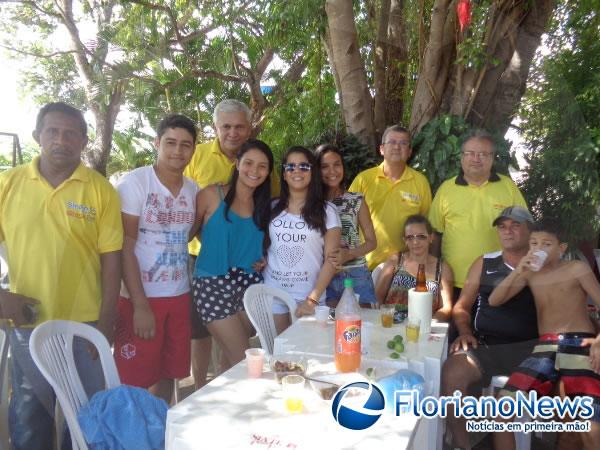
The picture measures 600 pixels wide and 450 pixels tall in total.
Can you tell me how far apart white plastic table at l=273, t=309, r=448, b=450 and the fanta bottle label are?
123mm

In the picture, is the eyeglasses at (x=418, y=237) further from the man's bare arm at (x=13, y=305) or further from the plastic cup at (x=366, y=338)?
the man's bare arm at (x=13, y=305)

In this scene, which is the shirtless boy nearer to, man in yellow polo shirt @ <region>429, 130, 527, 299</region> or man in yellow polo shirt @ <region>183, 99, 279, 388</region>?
man in yellow polo shirt @ <region>429, 130, 527, 299</region>

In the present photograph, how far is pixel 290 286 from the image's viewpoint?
2.19 m

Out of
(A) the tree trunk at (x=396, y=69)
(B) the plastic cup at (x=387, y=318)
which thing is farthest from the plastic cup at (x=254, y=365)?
(A) the tree trunk at (x=396, y=69)

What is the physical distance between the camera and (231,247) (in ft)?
7.09

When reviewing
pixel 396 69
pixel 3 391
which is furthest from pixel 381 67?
pixel 3 391

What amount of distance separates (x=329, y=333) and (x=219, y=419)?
0.70 m

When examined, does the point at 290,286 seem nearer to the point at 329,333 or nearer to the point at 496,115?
the point at 329,333

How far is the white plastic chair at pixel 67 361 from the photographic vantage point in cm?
146

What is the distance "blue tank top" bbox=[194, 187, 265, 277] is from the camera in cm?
213

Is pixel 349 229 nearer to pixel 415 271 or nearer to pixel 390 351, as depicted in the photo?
pixel 415 271

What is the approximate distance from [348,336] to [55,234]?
42.5 inches

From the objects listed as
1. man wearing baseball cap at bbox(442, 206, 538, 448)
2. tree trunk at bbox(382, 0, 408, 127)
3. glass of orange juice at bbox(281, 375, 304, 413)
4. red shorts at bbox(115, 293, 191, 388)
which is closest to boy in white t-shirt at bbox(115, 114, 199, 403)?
red shorts at bbox(115, 293, 191, 388)

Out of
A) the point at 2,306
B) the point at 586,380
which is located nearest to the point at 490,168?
the point at 586,380
